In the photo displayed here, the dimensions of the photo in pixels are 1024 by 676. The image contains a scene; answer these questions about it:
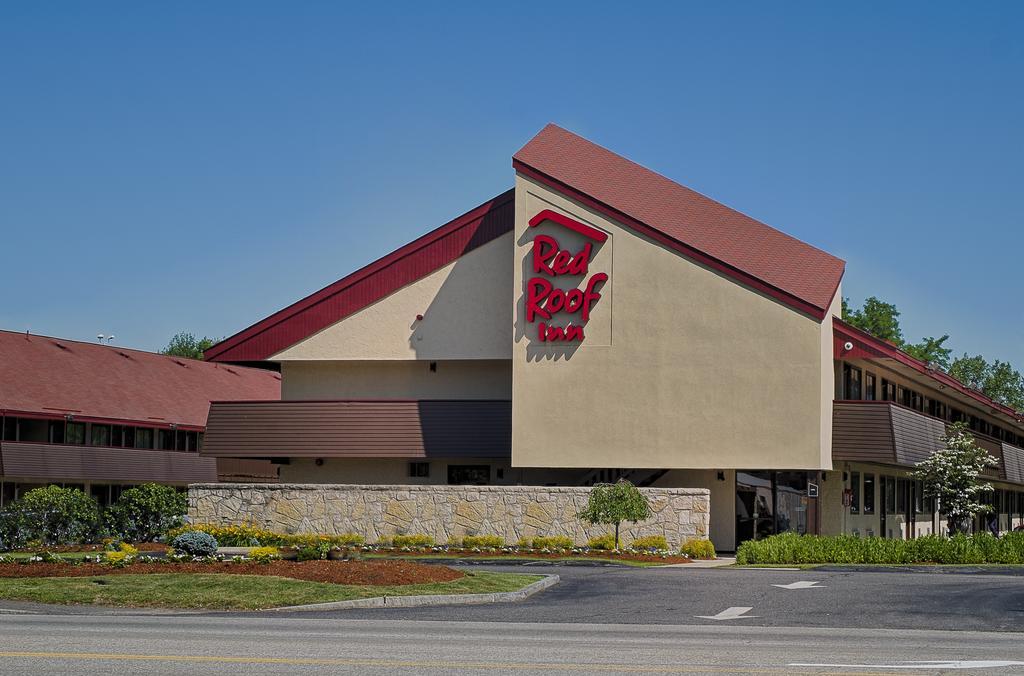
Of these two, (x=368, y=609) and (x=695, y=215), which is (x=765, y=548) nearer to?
(x=695, y=215)

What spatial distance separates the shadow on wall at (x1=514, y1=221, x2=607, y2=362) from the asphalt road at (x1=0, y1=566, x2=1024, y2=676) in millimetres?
13440

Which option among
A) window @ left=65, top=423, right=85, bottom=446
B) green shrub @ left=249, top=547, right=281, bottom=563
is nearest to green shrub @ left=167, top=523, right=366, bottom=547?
green shrub @ left=249, top=547, right=281, bottom=563

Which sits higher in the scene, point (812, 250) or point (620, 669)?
point (812, 250)

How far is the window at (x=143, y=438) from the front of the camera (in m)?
60.9

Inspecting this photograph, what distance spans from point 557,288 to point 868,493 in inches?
581

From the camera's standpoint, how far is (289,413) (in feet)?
140

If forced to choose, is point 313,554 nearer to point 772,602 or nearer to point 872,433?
point 772,602

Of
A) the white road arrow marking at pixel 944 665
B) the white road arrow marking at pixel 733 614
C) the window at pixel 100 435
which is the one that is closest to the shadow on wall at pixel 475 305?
the white road arrow marking at pixel 733 614

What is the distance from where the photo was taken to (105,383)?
6069cm

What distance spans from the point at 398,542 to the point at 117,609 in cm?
1661

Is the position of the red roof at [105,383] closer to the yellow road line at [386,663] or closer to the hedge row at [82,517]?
the hedge row at [82,517]

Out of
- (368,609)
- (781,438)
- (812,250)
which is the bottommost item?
(368,609)

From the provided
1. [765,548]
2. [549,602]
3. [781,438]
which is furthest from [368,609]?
[781,438]

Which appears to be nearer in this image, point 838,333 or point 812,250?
point 838,333
